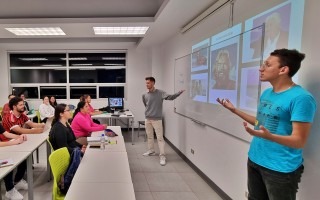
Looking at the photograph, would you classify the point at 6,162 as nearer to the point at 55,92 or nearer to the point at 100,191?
the point at 100,191

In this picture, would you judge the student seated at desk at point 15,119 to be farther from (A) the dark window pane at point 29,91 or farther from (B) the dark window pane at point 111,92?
(A) the dark window pane at point 29,91

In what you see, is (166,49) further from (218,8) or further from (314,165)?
(314,165)

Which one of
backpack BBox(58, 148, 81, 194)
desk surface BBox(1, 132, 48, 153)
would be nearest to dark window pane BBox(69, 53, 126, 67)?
desk surface BBox(1, 132, 48, 153)

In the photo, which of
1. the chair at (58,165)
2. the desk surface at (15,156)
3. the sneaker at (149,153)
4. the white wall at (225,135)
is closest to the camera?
the white wall at (225,135)

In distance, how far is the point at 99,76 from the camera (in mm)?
7891

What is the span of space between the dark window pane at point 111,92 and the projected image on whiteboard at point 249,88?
19.6 ft

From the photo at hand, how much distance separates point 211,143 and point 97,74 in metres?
5.66

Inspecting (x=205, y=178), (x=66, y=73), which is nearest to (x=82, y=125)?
(x=205, y=178)

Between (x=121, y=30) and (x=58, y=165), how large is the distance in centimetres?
351

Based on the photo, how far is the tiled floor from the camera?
10.3 feet

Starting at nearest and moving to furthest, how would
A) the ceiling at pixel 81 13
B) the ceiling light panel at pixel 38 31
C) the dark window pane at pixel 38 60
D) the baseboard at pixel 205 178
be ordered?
the baseboard at pixel 205 178
the ceiling at pixel 81 13
the ceiling light panel at pixel 38 31
the dark window pane at pixel 38 60

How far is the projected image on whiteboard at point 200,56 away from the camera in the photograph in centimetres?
347

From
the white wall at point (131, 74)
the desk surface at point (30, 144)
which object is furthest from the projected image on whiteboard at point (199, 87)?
the white wall at point (131, 74)

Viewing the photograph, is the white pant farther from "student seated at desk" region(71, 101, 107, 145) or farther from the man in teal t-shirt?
the man in teal t-shirt
